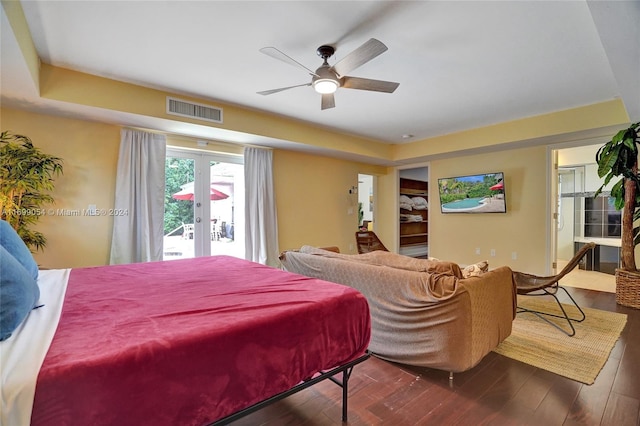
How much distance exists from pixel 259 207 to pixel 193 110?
1722mm

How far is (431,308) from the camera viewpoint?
196 centimetres

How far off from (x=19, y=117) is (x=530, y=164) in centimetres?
691

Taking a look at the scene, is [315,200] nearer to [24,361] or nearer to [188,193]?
[188,193]

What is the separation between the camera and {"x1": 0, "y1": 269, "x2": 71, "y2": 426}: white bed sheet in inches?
30.8

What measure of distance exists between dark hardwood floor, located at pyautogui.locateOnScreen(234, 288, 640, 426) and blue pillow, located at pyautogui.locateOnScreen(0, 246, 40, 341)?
1.17 metres

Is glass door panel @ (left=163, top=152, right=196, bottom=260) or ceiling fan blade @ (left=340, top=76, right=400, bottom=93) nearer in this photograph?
ceiling fan blade @ (left=340, top=76, right=400, bottom=93)

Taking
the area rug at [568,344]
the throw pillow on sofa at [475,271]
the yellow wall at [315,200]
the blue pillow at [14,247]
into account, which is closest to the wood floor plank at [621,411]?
the area rug at [568,344]

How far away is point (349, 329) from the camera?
1.62m

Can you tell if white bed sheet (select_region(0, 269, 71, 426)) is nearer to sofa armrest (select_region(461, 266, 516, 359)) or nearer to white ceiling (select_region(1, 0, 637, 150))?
white ceiling (select_region(1, 0, 637, 150))

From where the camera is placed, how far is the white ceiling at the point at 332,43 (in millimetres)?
2102

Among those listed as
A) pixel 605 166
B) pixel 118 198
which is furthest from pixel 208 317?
pixel 605 166

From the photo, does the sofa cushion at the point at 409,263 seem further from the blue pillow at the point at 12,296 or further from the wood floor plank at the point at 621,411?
the blue pillow at the point at 12,296

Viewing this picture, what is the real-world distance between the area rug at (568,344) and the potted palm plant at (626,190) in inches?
21.7

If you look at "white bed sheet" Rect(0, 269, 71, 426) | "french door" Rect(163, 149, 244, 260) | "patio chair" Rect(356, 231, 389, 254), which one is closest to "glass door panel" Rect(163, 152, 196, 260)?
"french door" Rect(163, 149, 244, 260)
